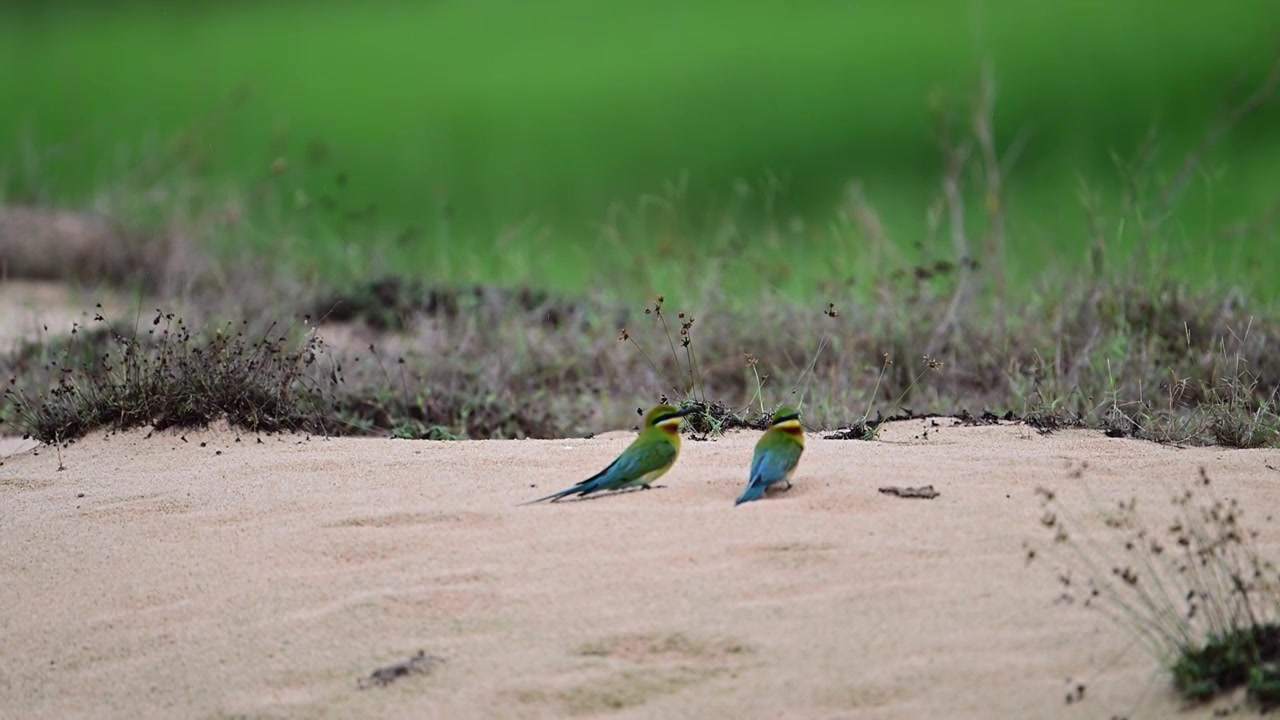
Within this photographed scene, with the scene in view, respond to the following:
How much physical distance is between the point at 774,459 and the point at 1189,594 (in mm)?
1168

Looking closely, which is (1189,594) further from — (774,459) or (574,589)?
(574,589)

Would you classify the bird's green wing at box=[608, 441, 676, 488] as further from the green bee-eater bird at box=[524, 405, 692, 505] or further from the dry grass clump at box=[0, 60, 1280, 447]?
the dry grass clump at box=[0, 60, 1280, 447]

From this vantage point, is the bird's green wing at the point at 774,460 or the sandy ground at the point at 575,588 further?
the bird's green wing at the point at 774,460

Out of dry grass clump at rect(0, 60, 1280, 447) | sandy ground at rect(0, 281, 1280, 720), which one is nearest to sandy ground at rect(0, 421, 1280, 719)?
sandy ground at rect(0, 281, 1280, 720)

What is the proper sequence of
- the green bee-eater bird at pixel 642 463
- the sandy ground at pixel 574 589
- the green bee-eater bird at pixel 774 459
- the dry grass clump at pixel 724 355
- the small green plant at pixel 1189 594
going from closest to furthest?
the small green plant at pixel 1189 594, the sandy ground at pixel 574 589, the green bee-eater bird at pixel 774 459, the green bee-eater bird at pixel 642 463, the dry grass clump at pixel 724 355

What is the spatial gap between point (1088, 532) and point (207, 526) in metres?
2.27

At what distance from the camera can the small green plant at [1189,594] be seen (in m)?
2.69

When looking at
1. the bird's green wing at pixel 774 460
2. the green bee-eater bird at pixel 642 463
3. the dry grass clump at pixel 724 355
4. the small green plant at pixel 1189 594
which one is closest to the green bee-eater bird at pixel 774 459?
the bird's green wing at pixel 774 460

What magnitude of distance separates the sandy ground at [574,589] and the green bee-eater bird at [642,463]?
55 millimetres

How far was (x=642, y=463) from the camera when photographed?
3.79 m

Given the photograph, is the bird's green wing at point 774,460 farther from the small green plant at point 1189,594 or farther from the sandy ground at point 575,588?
the small green plant at point 1189,594

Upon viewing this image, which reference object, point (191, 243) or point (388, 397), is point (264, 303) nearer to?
point (191, 243)

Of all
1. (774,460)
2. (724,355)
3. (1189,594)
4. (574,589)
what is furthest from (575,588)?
(724,355)

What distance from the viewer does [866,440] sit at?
462 centimetres
